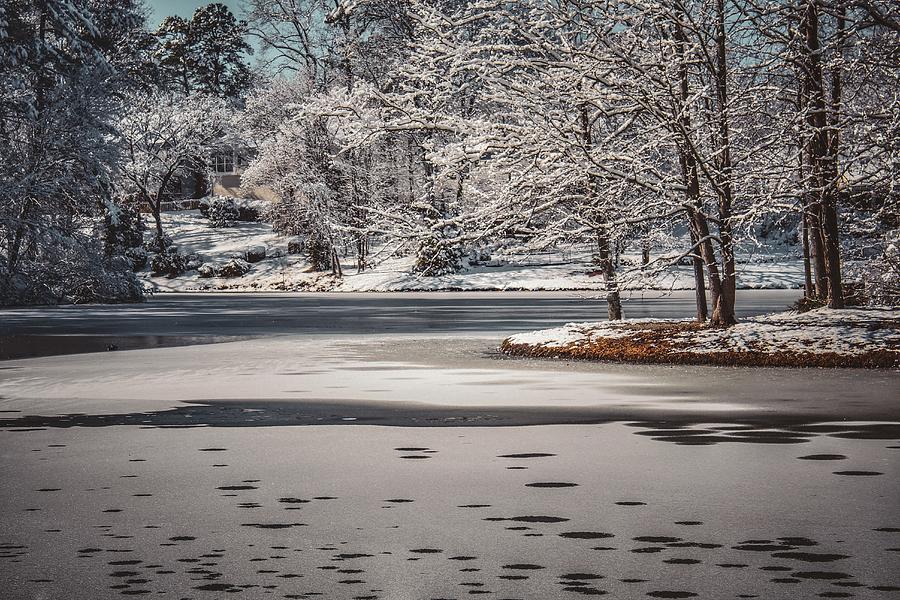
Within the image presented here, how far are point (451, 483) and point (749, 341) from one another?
34.5 feet

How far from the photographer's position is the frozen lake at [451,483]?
6.20 m

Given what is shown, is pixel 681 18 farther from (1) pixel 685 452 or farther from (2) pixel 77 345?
(2) pixel 77 345

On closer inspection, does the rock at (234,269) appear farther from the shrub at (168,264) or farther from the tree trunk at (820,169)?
the tree trunk at (820,169)

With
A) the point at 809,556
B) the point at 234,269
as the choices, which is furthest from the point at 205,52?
the point at 809,556

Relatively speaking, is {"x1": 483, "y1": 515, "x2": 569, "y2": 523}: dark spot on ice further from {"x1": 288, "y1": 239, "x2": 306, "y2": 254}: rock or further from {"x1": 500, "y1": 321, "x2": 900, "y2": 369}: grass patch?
{"x1": 288, "y1": 239, "x2": 306, "y2": 254}: rock

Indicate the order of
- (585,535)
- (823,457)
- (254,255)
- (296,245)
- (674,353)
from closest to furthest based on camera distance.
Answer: (585,535), (823,457), (674,353), (296,245), (254,255)

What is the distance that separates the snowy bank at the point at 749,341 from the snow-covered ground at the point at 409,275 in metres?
27.3

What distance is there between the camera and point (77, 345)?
23859mm

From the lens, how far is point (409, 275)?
189 feet

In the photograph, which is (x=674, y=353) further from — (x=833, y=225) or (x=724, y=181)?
(x=833, y=225)

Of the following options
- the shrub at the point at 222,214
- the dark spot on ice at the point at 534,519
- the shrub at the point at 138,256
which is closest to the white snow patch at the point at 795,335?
the dark spot on ice at the point at 534,519

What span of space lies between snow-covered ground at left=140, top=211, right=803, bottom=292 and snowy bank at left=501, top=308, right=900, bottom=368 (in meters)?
27.3

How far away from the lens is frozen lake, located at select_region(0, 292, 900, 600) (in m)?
6.20

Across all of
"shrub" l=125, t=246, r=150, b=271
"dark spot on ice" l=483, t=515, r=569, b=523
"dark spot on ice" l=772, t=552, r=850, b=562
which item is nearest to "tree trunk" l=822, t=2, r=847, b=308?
"dark spot on ice" l=483, t=515, r=569, b=523
